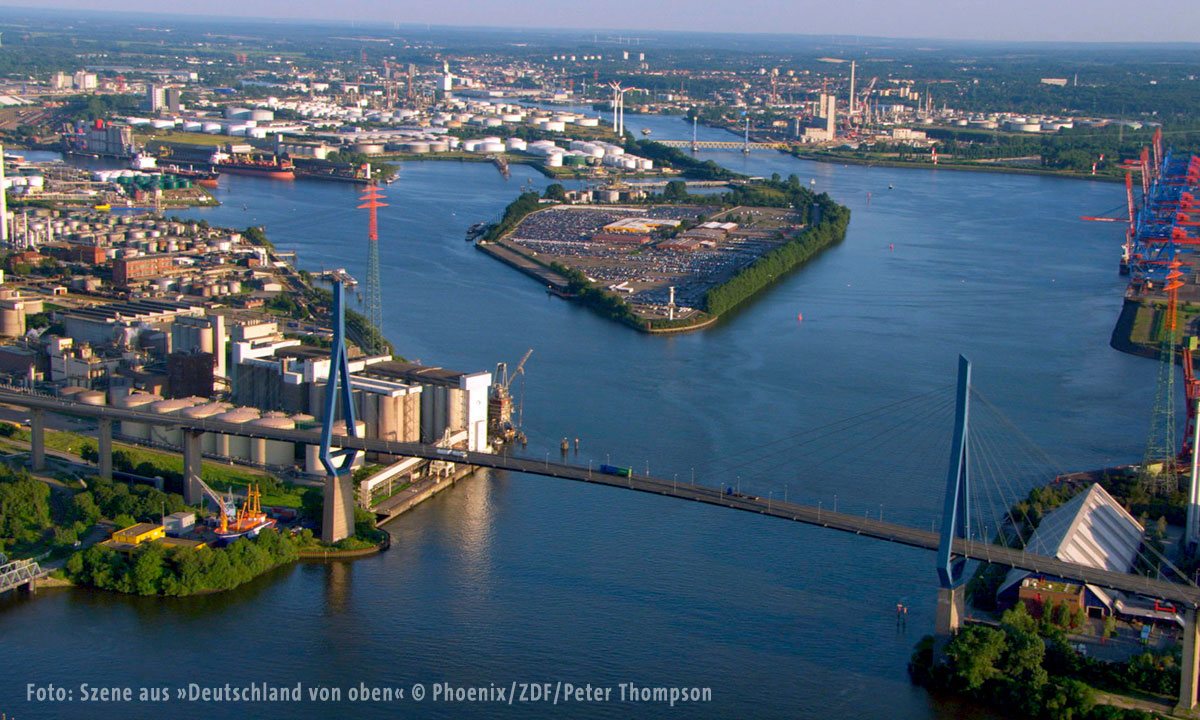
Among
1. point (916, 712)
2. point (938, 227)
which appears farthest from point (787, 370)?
point (938, 227)

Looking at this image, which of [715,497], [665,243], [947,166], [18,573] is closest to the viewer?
[18,573]

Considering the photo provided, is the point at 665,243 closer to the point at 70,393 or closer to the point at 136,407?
the point at 70,393

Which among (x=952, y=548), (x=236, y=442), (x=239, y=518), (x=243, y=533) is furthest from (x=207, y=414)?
(x=952, y=548)

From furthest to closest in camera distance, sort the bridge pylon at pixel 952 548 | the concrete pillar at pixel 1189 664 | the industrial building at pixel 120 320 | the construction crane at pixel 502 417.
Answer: the industrial building at pixel 120 320 < the construction crane at pixel 502 417 < the bridge pylon at pixel 952 548 < the concrete pillar at pixel 1189 664

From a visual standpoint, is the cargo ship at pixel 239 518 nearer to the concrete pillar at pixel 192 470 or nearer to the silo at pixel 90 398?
the concrete pillar at pixel 192 470

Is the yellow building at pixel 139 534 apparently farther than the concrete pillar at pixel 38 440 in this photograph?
No

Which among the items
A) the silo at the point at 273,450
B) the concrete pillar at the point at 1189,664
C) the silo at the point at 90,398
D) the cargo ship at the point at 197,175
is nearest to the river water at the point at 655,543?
the concrete pillar at the point at 1189,664

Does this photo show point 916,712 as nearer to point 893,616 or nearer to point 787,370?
point 893,616
